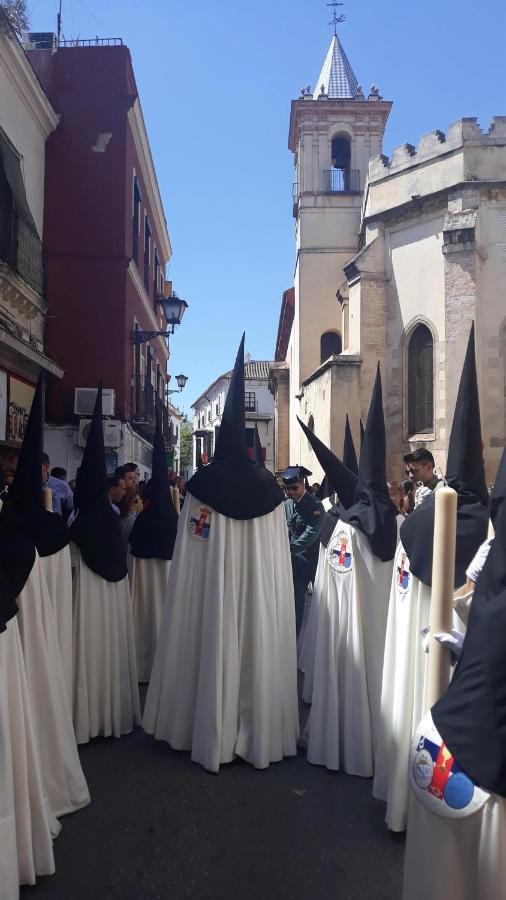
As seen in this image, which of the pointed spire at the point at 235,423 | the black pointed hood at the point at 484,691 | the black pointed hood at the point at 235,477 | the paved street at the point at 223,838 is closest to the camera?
the black pointed hood at the point at 484,691

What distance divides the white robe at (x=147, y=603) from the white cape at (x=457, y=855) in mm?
4728

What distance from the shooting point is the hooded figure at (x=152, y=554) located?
6340 millimetres

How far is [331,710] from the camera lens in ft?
15.2

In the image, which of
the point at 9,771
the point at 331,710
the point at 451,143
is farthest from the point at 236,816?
the point at 451,143

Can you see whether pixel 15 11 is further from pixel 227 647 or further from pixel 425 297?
pixel 425 297

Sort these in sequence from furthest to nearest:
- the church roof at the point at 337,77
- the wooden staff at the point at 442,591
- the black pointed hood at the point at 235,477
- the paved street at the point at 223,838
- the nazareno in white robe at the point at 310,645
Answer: the church roof at the point at 337,77, the nazareno in white robe at the point at 310,645, the black pointed hood at the point at 235,477, the paved street at the point at 223,838, the wooden staff at the point at 442,591

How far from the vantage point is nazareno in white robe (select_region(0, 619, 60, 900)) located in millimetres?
2881

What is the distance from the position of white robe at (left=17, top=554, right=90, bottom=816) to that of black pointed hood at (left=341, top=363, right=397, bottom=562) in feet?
6.87

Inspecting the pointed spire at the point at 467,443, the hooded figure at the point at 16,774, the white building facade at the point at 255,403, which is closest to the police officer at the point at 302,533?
the pointed spire at the point at 467,443

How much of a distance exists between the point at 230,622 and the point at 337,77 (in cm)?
3275

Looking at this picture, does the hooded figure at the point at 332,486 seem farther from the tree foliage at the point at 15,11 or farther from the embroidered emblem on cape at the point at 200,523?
the tree foliage at the point at 15,11

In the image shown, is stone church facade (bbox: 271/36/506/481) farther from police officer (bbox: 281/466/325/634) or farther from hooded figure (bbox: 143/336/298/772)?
hooded figure (bbox: 143/336/298/772)

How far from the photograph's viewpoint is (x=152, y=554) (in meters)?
6.48

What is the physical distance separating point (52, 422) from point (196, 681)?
1185 cm
